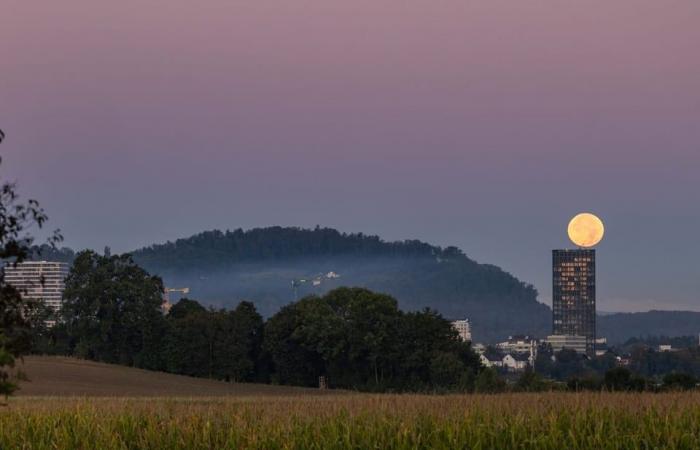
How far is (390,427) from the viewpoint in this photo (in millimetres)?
23906

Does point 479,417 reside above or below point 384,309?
below

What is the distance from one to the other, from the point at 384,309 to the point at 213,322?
19788mm

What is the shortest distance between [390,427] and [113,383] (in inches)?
3374

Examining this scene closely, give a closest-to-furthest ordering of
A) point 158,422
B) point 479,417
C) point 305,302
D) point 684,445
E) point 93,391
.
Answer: point 684,445 → point 479,417 → point 158,422 → point 93,391 → point 305,302

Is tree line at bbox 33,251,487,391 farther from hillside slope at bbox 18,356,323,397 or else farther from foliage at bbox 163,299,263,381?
hillside slope at bbox 18,356,323,397

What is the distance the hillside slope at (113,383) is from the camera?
94625 millimetres

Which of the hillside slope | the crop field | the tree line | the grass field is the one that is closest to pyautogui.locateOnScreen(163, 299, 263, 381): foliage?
the tree line

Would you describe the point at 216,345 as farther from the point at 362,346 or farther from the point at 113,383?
the point at 113,383

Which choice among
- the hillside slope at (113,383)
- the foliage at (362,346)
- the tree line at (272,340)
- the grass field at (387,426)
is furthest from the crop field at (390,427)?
the foliage at (362,346)

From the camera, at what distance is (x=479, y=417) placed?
24562 millimetres

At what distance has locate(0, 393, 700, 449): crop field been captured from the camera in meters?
22.7

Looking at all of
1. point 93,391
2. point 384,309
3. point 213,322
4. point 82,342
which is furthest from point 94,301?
point 93,391

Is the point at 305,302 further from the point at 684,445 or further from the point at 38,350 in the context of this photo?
the point at 684,445

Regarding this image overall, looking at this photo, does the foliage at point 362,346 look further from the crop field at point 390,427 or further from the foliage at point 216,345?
the crop field at point 390,427
